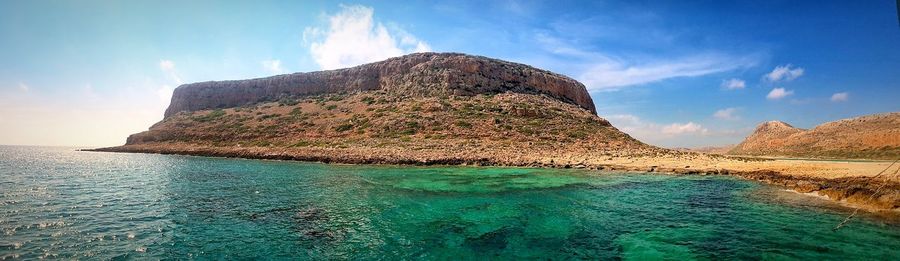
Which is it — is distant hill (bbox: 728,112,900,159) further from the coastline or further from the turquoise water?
the turquoise water

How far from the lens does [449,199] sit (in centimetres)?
1822

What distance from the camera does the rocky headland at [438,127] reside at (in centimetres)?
2948

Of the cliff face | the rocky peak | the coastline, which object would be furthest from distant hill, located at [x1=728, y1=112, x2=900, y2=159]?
the cliff face

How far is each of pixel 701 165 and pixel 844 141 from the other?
52021mm

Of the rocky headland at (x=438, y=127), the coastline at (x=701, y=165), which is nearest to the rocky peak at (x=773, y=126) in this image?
the rocky headland at (x=438, y=127)

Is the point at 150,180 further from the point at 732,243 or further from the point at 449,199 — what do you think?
the point at 732,243

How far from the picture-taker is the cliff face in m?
73.5

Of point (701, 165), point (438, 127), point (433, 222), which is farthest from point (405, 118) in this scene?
point (433, 222)

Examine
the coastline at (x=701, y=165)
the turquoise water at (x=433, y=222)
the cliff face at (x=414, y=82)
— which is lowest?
the turquoise water at (x=433, y=222)

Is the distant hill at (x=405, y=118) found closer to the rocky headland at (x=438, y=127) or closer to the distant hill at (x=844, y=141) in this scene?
the rocky headland at (x=438, y=127)

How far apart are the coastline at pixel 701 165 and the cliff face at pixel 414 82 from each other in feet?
98.5

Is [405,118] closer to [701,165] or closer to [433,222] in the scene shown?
[701,165]

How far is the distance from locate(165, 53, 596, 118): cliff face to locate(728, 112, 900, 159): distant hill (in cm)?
3495

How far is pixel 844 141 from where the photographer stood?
63.1m
